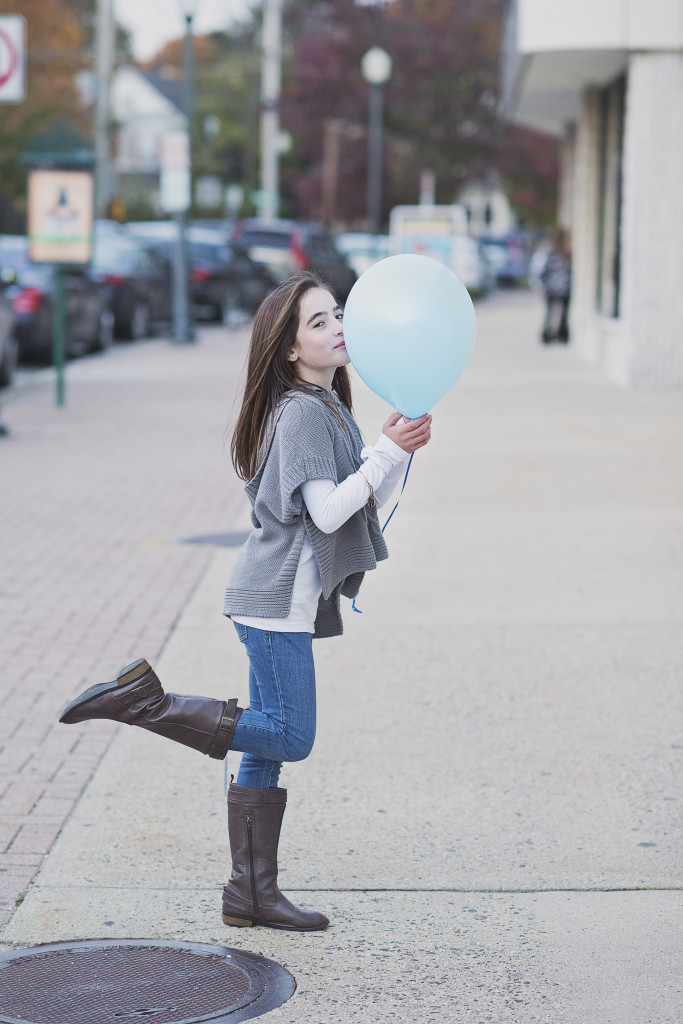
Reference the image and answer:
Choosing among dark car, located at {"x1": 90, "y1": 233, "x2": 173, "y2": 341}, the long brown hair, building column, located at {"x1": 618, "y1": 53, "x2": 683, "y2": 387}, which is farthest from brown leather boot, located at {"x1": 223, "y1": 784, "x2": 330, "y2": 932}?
dark car, located at {"x1": 90, "y1": 233, "x2": 173, "y2": 341}

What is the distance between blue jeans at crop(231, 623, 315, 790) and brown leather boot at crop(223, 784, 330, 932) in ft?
0.47

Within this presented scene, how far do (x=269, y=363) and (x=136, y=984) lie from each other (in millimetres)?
1456

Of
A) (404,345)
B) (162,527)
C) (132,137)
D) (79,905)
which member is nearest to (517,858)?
(79,905)

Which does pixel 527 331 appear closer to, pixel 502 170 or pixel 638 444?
pixel 638 444

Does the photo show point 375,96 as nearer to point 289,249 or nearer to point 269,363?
point 289,249

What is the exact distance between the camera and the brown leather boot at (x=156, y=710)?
343cm

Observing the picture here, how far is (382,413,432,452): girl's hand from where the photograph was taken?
3416mm

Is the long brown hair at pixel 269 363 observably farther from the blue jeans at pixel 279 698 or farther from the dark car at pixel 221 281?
the dark car at pixel 221 281

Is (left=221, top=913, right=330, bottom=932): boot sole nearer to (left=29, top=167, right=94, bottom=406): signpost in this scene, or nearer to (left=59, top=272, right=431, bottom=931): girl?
(left=59, top=272, right=431, bottom=931): girl

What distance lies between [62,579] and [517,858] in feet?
12.8

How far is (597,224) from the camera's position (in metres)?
20.9

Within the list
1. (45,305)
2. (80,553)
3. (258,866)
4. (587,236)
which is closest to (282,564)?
(258,866)

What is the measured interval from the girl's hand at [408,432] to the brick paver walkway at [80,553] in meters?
1.55

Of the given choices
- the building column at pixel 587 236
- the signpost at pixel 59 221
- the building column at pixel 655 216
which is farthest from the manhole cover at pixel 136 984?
the building column at pixel 587 236
